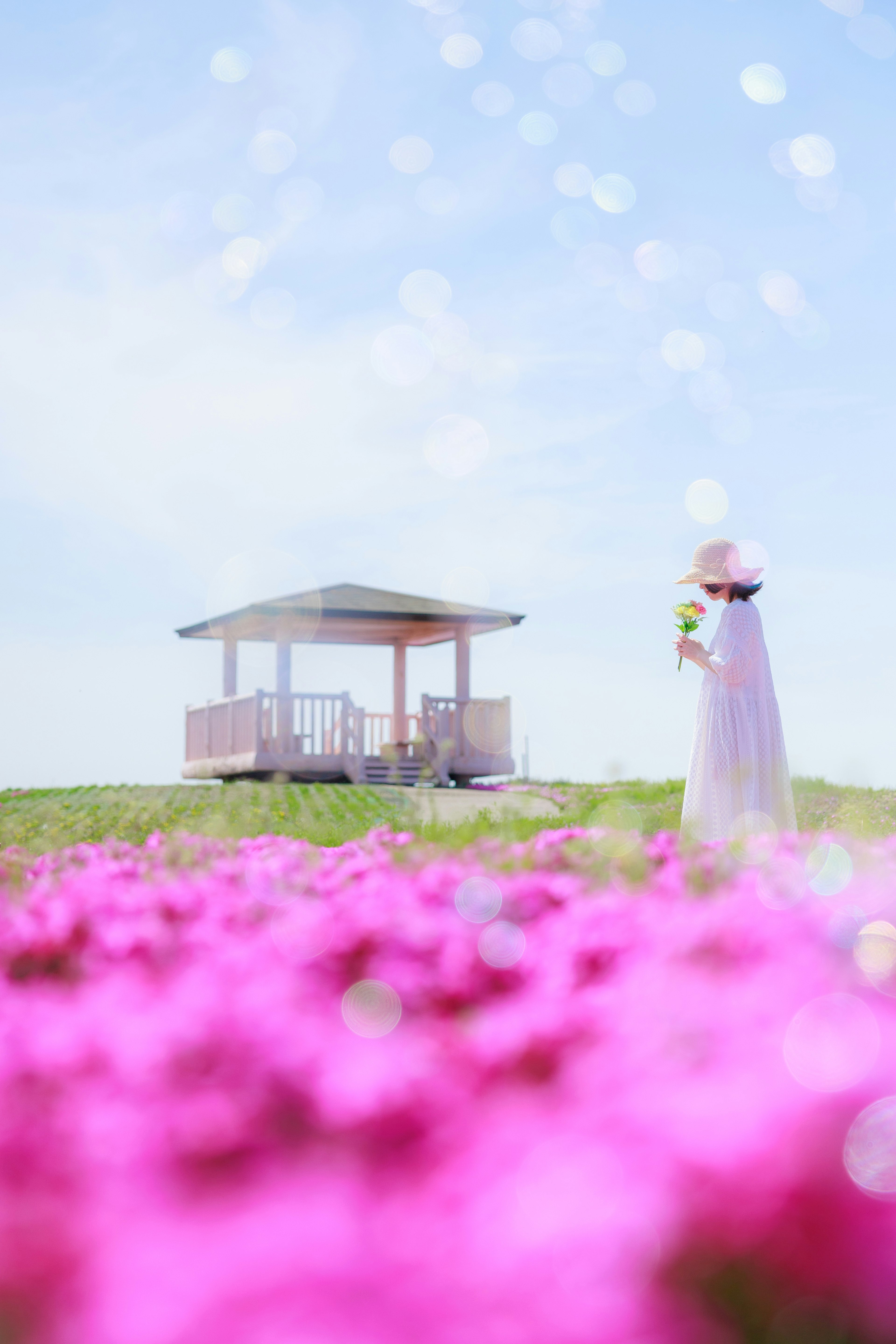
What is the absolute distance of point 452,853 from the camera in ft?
15.9

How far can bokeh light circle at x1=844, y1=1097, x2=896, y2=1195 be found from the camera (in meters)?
1.43

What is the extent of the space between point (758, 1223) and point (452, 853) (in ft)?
11.7

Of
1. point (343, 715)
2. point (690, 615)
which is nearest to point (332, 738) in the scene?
point (343, 715)

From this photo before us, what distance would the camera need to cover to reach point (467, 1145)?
5.08 feet

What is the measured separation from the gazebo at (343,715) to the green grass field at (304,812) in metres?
2.01

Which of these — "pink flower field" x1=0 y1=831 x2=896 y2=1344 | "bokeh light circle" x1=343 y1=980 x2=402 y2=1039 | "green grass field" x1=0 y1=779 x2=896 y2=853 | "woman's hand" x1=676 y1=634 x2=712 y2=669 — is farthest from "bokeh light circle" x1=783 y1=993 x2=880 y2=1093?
"woman's hand" x1=676 y1=634 x2=712 y2=669

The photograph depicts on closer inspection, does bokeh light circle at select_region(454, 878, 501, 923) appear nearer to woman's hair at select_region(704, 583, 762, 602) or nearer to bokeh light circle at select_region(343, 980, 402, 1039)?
bokeh light circle at select_region(343, 980, 402, 1039)

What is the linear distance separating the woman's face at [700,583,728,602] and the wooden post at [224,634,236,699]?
16265mm

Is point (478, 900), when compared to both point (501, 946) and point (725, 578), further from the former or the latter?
point (725, 578)

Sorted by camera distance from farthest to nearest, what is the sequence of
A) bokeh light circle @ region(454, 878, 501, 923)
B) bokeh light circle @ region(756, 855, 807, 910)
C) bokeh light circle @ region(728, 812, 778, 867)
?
bokeh light circle @ region(728, 812, 778, 867)
bokeh light circle @ region(454, 878, 501, 923)
bokeh light circle @ region(756, 855, 807, 910)

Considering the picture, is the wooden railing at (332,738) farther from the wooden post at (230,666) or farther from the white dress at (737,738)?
the white dress at (737,738)

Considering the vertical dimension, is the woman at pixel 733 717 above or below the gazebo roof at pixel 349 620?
below

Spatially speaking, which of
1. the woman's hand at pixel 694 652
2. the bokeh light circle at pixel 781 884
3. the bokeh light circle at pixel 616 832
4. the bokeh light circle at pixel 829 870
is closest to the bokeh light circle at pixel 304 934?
the bokeh light circle at pixel 781 884

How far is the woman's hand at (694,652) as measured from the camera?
6.61 meters
